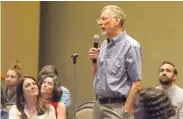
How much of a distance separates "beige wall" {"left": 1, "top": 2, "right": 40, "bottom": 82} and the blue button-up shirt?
3.46 m

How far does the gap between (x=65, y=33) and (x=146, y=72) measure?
4.91 ft

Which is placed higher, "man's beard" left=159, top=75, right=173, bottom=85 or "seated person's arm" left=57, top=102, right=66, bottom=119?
"man's beard" left=159, top=75, right=173, bottom=85

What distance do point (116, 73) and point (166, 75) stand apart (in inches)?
67.0

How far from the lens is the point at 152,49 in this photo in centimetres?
605

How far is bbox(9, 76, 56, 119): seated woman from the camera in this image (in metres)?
3.76

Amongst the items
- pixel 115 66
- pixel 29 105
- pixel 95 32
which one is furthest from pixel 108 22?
pixel 95 32

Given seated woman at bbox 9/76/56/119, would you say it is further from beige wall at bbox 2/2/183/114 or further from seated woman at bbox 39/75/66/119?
beige wall at bbox 2/2/183/114

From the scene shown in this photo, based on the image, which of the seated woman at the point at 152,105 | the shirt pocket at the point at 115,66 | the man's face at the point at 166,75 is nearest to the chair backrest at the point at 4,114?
the shirt pocket at the point at 115,66

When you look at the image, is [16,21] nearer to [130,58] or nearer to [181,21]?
[181,21]

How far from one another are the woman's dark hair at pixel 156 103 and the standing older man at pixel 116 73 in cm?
108

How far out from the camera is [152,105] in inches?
74.4

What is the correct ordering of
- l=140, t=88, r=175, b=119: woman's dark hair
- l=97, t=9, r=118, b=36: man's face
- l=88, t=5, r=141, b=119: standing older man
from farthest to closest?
l=97, t=9, r=118, b=36: man's face, l=88, t=5, r=141, b=119: standing older man, l=140, t=88, r=175, b=119: woman's dark hair

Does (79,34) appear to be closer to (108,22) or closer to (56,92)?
(56,92)

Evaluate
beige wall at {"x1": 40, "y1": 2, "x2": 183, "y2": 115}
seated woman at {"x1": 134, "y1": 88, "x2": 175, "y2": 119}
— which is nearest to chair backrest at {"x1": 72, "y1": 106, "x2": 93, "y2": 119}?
beige wall at {"x1": 40, "y1": 2, "x2": 183, "y2": 115}
